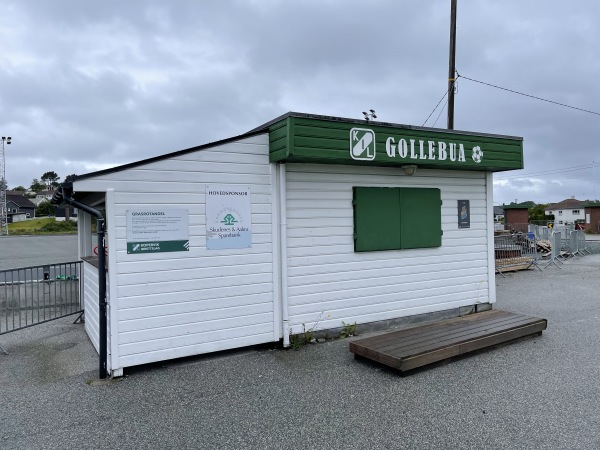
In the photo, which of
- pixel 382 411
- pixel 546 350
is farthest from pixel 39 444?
pixel 546 350

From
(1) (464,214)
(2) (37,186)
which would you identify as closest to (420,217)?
(1) (464,214)

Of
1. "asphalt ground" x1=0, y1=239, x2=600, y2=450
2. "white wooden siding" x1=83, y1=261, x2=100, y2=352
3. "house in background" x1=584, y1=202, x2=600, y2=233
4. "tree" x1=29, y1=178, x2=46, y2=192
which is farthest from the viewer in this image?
"tree" x1=29, y1=178, x2=46, y2=192

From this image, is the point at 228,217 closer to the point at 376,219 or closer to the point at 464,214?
the point at 376,219

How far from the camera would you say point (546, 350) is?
5582mm

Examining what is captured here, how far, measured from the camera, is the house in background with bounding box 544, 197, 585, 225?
67.7m

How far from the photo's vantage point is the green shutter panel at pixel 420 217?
22.2 ft

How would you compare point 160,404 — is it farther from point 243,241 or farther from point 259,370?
point 243,241

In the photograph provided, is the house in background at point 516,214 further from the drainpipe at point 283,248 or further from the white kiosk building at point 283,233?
the drainpipe at point 283,248

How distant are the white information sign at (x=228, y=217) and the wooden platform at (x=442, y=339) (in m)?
2.00

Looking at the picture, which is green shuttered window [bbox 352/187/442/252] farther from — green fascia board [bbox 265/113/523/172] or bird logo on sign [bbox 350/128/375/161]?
bird logo on sign [bbox 350/128/375/161]

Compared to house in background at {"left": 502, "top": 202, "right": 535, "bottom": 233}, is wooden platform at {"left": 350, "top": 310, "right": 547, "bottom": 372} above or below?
below

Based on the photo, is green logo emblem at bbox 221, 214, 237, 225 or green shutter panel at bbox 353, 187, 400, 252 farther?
green shutter panel at bbox 353, 187, 400, 252

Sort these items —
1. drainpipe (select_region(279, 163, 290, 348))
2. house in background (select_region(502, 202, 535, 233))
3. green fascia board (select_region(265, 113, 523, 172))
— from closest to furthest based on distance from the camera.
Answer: green fascia board (select_region(265, 113, 523, 172)) → drainpipe (select_region(279, 163, 290, 348)) → house in background (select_region(502, 202, 535, 233))

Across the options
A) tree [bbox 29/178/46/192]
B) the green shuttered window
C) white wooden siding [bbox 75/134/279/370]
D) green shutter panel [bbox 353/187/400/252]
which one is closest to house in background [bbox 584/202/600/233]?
the green shuttered window
